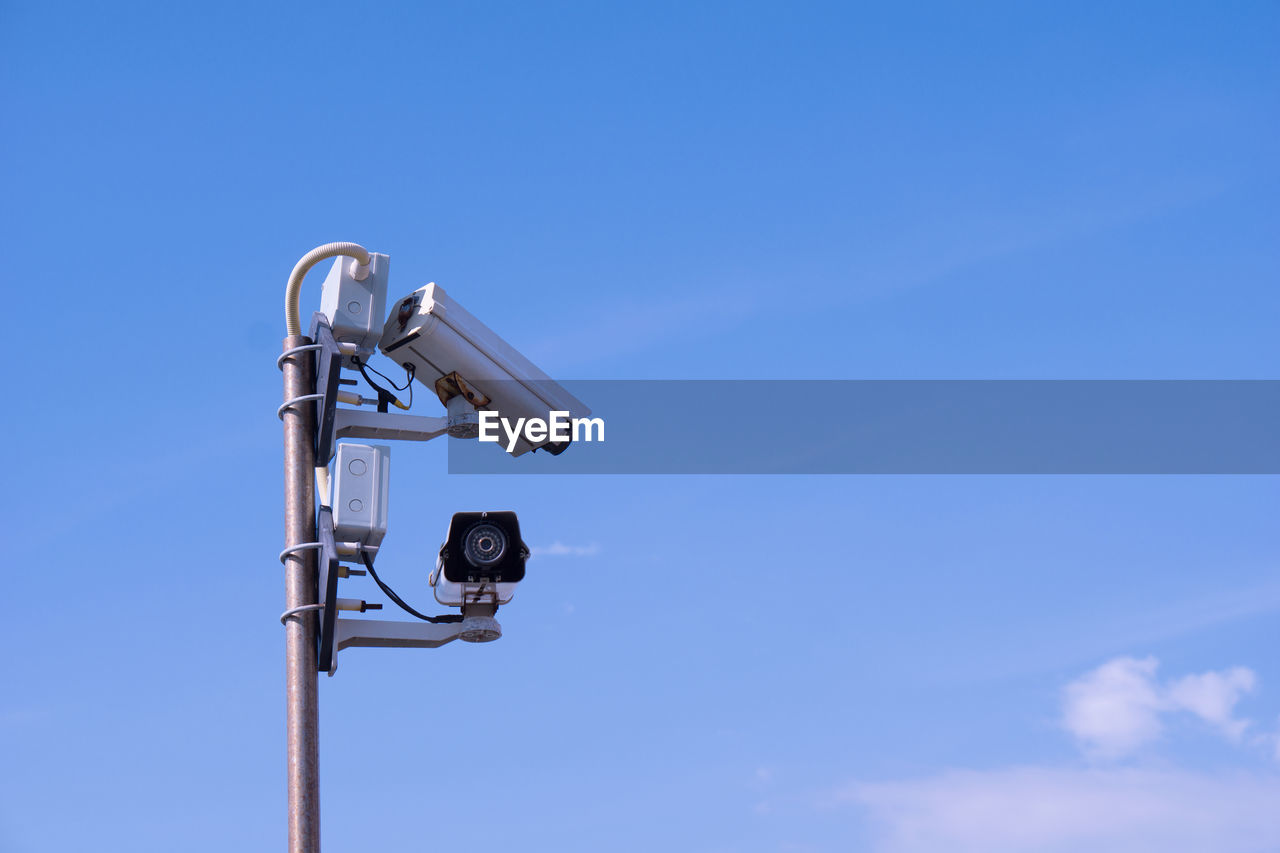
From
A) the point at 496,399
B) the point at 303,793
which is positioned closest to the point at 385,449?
the point at 496,399

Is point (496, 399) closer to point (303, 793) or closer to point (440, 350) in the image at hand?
point (440, 350)

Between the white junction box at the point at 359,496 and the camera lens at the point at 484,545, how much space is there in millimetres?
424

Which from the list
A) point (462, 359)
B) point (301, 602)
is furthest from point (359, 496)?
point (462, 359)

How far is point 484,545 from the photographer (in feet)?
23.9

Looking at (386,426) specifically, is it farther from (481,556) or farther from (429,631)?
(429,631)

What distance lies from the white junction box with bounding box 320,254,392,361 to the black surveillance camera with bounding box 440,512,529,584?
3.97ft

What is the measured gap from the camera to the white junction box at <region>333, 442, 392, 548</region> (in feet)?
23.3

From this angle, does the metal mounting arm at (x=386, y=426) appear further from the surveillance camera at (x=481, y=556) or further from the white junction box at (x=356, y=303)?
the surveillance camera at (x=481, y=556)

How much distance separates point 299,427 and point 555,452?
160cm

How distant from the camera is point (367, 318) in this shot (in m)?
7.82

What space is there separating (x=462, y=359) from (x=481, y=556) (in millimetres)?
1231

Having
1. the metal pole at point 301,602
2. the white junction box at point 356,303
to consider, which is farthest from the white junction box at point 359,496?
the white junction box at point 356,303

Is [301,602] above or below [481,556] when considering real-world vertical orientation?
below

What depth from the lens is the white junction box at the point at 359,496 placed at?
23.3ft
